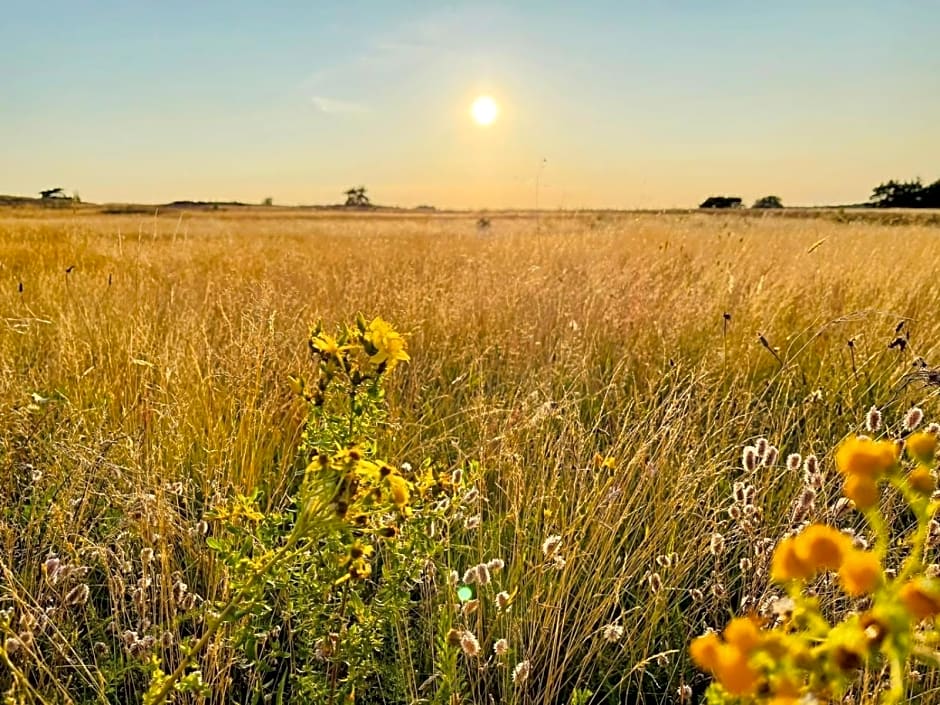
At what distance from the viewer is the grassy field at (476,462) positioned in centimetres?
145

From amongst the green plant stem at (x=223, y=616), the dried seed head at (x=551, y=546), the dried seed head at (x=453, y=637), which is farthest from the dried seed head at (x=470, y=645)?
the green plant stem at (x=223, y=616)

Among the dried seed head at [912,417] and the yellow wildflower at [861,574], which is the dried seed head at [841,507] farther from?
the yellow wildflower at [861,574]

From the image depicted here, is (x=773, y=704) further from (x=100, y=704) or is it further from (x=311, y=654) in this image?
(x=100, y=704)

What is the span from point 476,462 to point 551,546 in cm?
36

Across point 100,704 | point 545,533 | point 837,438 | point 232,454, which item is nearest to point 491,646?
point 545,533

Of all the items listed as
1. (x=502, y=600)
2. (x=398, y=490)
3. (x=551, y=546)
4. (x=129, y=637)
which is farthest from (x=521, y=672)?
(x=129, y=637)

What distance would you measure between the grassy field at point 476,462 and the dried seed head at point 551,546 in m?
0.02

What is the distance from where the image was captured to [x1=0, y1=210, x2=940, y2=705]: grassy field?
4.76 feet

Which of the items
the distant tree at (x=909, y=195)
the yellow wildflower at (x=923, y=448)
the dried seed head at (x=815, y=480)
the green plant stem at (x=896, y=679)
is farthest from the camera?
the distant tree at (x=909, y=195)

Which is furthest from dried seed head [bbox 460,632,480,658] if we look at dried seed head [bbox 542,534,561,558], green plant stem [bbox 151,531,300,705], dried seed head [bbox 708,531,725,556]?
dried seed head [bbox 708,531,725,556]

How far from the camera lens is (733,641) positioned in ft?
1.49

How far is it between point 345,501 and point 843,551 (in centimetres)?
56

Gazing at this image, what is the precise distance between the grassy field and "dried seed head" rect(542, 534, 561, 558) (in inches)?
0.6

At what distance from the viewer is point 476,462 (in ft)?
4.00
